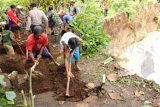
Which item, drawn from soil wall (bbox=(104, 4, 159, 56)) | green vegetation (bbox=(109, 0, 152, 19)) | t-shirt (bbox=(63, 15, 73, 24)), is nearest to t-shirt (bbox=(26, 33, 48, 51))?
t-shirt (bbox=(63, 15, 73, 24))

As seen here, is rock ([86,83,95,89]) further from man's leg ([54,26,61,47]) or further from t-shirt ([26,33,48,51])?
man's leg ([54,26,61,47])

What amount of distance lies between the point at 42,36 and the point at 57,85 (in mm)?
1133

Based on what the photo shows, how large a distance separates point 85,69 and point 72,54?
1.50 metres

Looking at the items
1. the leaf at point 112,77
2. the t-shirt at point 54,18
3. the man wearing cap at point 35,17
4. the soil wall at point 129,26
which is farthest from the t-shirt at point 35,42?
the soil wall at point 129,26

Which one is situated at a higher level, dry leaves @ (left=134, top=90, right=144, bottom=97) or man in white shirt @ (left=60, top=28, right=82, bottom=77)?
man in white shirt @ (left=60, top=28, right=82, bottom=77)

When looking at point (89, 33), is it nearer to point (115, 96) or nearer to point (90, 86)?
point (90, 86)

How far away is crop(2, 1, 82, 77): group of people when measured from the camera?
24.0ft

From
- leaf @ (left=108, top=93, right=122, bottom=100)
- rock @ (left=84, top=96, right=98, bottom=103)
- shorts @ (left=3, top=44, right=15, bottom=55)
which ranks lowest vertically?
leaf @ (left=108, top=93, right=122, bottom=100)

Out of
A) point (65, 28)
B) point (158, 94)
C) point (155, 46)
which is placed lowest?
point (155, 46)

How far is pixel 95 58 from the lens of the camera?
9859mm

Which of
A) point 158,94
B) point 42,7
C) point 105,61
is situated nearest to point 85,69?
point 105,61

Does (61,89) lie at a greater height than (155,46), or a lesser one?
greater

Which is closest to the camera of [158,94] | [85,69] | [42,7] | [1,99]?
[1,99]

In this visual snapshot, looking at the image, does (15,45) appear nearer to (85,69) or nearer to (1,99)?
(85,69)
